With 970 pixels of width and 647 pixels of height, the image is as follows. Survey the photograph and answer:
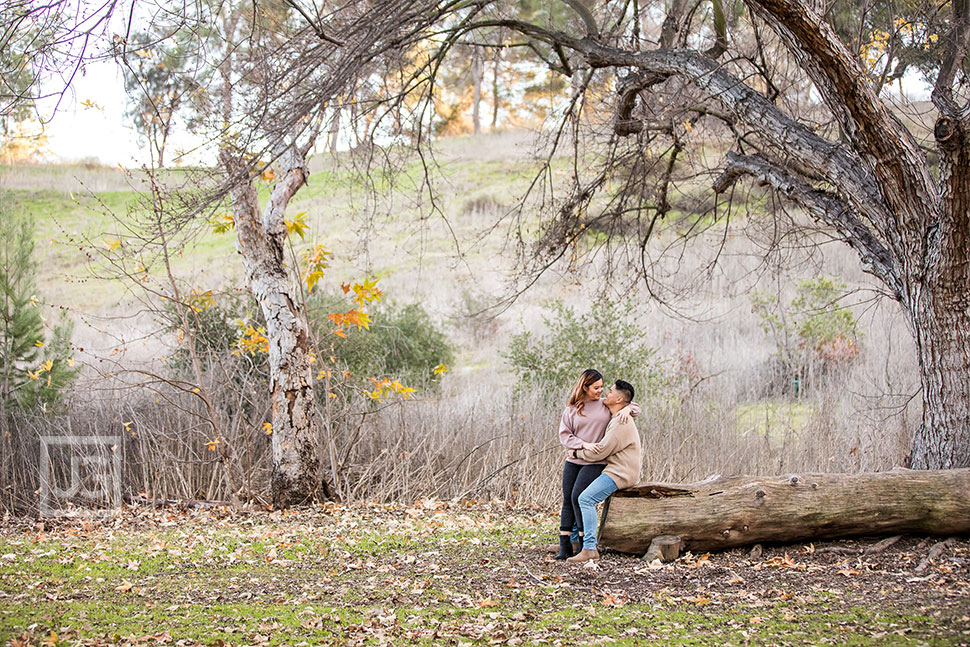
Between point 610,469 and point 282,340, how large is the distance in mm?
4404

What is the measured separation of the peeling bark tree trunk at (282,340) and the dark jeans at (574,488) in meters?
3.79

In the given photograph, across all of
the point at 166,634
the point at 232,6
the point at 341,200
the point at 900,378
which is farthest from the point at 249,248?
the point at 341,200

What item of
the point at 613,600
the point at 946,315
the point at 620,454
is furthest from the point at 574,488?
the point at 946,315

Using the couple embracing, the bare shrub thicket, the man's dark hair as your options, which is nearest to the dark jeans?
the couple embracing

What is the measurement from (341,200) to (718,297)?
55.1 ft

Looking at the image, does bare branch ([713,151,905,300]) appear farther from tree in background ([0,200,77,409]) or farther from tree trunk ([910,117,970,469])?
tree in background ([0,200,77,409])

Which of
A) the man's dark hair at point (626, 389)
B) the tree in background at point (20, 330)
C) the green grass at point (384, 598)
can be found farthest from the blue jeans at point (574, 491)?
the tree in background at point (20, 330)

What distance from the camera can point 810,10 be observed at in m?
5.66

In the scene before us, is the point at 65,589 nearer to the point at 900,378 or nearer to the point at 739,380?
the point at 900,378

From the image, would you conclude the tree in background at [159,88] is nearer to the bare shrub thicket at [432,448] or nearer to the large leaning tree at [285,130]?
the large leaning tree at [285,130]

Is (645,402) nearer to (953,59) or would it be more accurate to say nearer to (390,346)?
(390,346)

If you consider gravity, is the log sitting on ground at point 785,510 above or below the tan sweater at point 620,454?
below

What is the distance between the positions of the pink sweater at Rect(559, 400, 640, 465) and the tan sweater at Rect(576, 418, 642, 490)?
2.8 inches

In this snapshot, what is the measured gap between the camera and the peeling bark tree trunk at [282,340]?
933 centimetres
